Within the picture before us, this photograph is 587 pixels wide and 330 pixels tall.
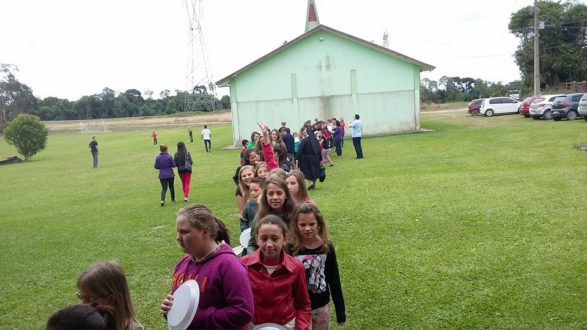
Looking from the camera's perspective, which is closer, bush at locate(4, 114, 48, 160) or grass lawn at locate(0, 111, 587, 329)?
grass lawn at locate(0, 111, 587, 329)

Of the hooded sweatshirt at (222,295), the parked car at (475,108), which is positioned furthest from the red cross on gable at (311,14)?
the hooded sweatshirt at (222,295)

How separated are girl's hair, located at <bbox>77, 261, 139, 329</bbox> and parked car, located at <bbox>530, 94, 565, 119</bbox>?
3200 centimetres

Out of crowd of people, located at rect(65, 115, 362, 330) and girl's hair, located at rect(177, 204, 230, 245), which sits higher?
girl's hair, located at rect(177, 204, 230, 245)

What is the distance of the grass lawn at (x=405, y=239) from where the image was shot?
5.46m

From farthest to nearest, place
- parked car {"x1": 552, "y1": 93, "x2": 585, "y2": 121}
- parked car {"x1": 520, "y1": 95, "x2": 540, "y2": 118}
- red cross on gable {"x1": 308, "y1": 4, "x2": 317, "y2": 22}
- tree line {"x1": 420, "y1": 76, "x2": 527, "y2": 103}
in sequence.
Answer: tree line {"x1": 420, "y1": 76, "x2": 527, "y2": 103}
red cross on gable {"x1": 308, "y1": 4, "x2": 317, "y2": 22}
parked car {"x1": 520, "y1": 95, "x2": 540, "y2": 118}
parked car {"x1": 552, "y1": 93, "x2": 585, "y2": 121}

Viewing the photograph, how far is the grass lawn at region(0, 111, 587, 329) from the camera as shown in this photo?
5.46m

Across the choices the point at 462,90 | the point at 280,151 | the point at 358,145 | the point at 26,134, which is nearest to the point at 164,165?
the point at 280,151

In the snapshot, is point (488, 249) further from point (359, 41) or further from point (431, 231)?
point (359, 41)

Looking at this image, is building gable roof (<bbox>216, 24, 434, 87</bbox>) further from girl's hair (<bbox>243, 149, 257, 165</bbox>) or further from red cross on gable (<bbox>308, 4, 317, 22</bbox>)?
girl's hair (<bbox>243, 149, 257, 165</bbox>)

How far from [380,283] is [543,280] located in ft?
6.30

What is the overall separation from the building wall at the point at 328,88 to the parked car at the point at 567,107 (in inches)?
313

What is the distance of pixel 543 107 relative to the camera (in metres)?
30.3

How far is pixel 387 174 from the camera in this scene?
50.6ft

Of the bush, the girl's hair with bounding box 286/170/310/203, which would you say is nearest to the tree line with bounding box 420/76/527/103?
the bush
